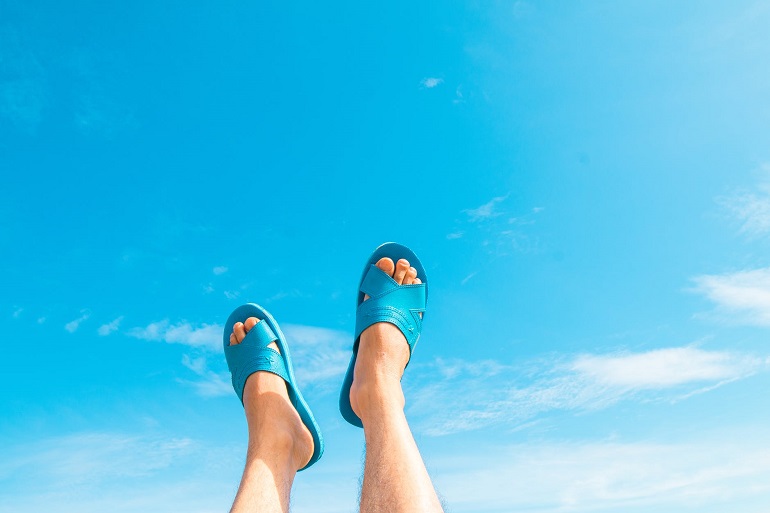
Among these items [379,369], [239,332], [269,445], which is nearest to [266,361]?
[239,332]

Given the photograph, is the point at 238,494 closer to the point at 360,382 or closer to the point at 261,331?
the point at 360,382

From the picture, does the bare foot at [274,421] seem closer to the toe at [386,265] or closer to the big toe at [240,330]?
the big toe at [240,330]

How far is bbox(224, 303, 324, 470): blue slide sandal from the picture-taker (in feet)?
11.2

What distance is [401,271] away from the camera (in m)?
3.86

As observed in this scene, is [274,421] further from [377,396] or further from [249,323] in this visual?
[249,323]

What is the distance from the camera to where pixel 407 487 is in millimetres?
2031

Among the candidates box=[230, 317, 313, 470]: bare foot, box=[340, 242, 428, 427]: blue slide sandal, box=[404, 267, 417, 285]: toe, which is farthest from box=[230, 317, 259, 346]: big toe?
box=[404, 267, 417, 285]: toe

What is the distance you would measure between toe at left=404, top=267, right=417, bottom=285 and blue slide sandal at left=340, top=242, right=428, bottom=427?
3.0 inches

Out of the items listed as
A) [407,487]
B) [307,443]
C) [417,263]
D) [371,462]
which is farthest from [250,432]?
[417,263]

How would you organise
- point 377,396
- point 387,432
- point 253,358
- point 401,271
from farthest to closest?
point 401,271 → point 253,358 → point 377,396 → point 387,432

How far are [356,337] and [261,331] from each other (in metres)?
0.80

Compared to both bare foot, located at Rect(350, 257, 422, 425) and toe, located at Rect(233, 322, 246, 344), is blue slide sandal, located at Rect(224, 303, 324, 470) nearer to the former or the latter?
toe, located at Rect(233, 322, 246, 344)

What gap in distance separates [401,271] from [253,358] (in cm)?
117

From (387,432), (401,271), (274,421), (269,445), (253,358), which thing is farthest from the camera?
(401,271)
